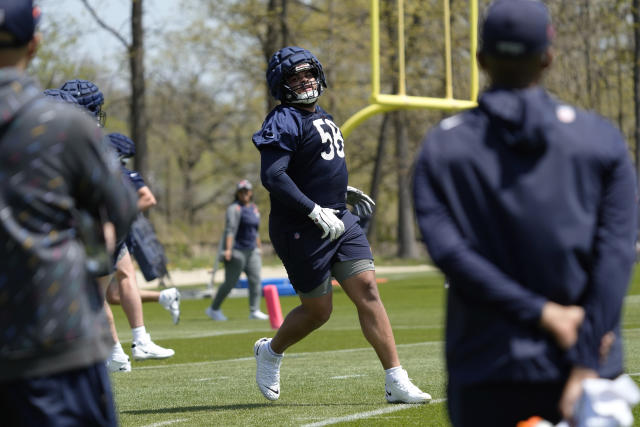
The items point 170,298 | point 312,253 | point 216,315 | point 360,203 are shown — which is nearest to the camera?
point 312,253

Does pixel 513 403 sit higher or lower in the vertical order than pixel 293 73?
lower

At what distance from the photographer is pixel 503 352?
2.88m

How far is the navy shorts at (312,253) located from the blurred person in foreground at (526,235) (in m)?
3.82

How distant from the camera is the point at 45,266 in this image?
2918mm

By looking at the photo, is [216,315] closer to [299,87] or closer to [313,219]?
[299,87]

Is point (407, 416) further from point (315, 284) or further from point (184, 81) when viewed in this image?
point (184, 81)

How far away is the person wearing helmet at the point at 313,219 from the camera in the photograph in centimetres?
680

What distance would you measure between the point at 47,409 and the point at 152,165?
207ft

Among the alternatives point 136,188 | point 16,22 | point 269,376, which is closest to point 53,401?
point 16,22

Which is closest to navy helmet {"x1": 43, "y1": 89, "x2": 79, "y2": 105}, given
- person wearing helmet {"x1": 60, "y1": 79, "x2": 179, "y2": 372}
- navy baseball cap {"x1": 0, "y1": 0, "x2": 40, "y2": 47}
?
person wearing helmet {"x1": 60, "y1": 79, "x2": 179, "y2": 372}

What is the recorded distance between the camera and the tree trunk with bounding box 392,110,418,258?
4306cm

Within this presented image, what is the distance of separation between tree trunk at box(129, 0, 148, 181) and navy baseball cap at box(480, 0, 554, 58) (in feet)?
99.2

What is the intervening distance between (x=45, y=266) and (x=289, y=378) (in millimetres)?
5719

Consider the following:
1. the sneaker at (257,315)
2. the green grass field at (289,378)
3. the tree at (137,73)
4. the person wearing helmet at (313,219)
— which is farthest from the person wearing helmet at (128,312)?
the tree at (137,73)
